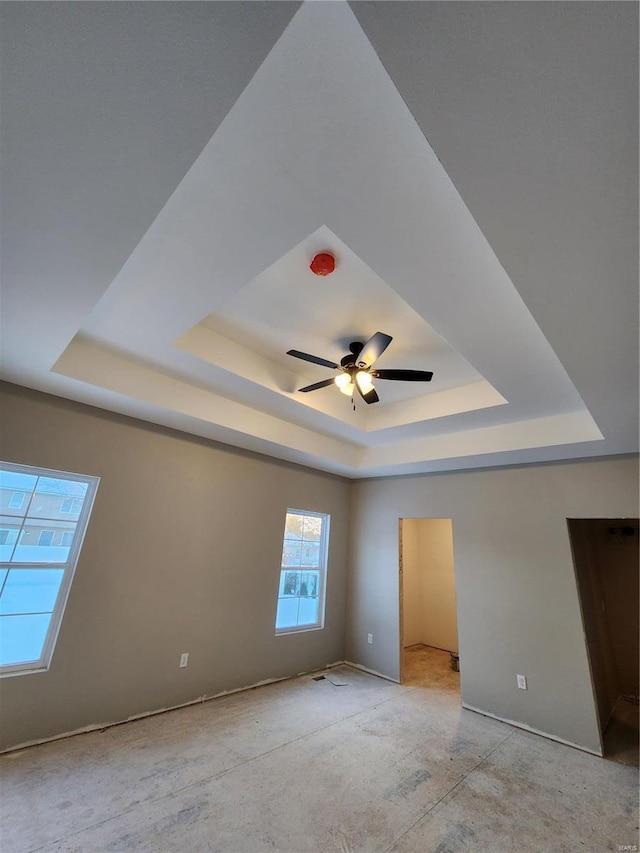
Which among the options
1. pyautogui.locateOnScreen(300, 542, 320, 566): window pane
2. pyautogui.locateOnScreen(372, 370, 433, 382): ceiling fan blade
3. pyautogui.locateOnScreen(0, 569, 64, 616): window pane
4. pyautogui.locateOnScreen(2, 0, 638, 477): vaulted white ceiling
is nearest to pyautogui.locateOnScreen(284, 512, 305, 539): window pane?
pyautogui.locateOnScreen(300, 542, 320, 566): window pane

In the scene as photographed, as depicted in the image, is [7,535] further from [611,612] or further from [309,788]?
[611,612]

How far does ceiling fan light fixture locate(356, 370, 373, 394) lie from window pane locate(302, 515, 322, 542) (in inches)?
109

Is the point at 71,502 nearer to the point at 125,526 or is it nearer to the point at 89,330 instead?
the point at 125,526

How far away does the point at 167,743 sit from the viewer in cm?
271

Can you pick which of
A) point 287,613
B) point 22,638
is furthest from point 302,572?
point 22,638

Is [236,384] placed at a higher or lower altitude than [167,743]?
higher

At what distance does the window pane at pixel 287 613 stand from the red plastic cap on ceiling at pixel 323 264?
152 inches

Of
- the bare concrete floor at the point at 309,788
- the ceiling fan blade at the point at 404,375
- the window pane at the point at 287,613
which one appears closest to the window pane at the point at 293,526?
the window pane at the point at 287,613

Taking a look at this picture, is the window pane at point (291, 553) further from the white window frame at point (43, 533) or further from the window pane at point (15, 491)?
the window pane at point (15, 491)

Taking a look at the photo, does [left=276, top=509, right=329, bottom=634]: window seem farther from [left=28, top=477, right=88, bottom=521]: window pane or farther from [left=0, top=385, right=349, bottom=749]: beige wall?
[left=28, top=477, right=88, bottom=521]: window pane

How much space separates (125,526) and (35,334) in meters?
1.82

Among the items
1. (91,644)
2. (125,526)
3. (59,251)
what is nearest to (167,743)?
(91,644)

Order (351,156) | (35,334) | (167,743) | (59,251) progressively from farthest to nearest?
(167,743), (35,334), (59,251), (351,156)

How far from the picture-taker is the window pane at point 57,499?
2902mm
